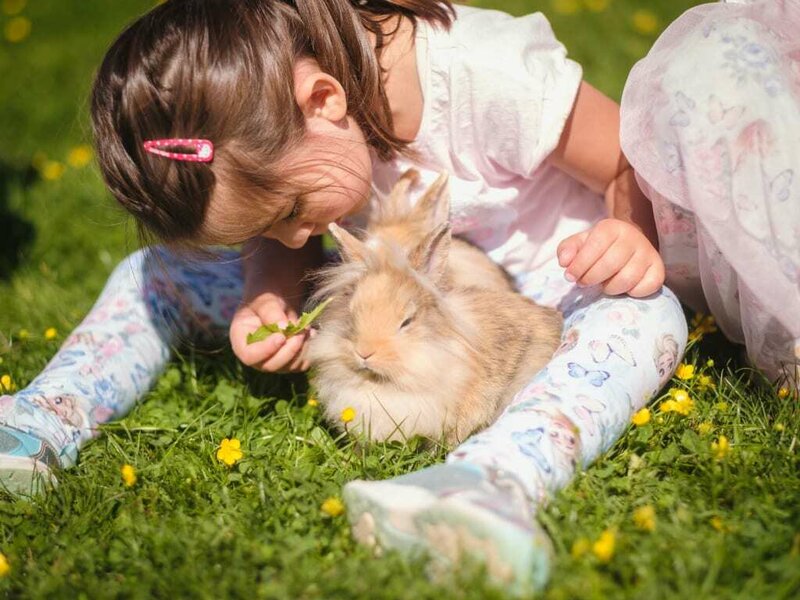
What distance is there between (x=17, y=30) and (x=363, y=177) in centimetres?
444

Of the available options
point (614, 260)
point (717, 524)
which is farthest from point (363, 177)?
point (717, 524)

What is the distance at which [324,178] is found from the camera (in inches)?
94.1

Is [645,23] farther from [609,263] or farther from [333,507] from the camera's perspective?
[333,507]

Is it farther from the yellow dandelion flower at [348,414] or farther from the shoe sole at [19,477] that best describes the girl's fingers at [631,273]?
the shoe sole at [19,477]

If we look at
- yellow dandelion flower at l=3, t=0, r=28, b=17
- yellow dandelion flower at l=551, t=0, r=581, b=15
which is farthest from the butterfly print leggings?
yellow dandelion flower at l=3, t=0, r=28, b=17

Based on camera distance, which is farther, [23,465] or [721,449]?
[23,465]

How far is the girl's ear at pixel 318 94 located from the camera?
2330mm

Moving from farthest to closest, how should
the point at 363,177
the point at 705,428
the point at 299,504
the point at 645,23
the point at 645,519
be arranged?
1. the point at 645,23
2. the point at 363,177
3. the point at 705,428
4. the point at 299,504
5. the point at 645,519

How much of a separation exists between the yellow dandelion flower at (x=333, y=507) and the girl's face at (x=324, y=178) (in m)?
0.82

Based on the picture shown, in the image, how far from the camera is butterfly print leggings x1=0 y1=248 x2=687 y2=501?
1954 mm

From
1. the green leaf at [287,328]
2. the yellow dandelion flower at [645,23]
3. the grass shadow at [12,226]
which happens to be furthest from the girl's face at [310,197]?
the yellow dandelion flower at [645,23]

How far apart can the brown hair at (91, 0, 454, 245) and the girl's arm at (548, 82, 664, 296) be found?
654mm

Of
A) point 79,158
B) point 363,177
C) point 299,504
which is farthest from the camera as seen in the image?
point 79,158

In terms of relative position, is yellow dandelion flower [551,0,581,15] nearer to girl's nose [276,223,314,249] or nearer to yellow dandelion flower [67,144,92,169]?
yellow dandelion flower [67,144,92,169]
